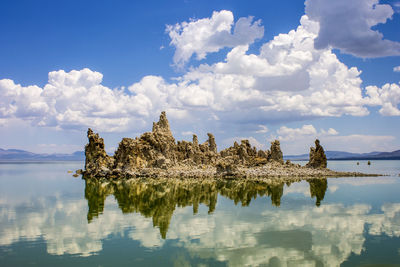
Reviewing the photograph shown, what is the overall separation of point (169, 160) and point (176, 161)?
13.8 feet

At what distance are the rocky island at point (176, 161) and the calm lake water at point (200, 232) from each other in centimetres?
3289

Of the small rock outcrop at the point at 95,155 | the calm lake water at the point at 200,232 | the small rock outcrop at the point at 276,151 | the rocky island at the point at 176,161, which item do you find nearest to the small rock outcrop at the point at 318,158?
the rocky island at the point at 176,161

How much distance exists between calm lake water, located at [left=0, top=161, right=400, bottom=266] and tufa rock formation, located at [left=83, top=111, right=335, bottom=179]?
3452cm

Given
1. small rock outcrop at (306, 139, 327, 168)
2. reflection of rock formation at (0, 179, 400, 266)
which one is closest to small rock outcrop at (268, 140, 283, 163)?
small rock outcrop at (306, 139, 327, 168)

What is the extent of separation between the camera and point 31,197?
3628cm

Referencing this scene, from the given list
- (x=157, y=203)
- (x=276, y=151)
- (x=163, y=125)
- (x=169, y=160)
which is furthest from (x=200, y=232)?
(x=276, y=151)

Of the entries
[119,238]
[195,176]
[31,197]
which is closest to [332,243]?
Answer: [119,238]

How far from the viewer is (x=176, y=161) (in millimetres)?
78438

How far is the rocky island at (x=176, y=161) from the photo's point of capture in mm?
66750

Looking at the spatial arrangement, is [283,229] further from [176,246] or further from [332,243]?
[176,246]

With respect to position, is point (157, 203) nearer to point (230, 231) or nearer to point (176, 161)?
point (230, 231)

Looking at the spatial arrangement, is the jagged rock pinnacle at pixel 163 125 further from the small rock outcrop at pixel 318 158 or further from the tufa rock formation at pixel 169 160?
the small rock outcrop at pixel 318 158

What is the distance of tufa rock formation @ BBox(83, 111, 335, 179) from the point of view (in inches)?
2657

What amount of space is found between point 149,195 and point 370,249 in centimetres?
2502
